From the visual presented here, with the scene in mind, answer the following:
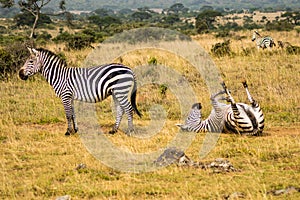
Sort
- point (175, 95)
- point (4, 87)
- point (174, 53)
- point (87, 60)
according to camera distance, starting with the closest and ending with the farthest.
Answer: point (175, 95)
point (4, 87)
point (87, 60)
point (174, 53)

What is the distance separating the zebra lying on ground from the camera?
9117 millimetres

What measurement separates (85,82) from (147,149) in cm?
221

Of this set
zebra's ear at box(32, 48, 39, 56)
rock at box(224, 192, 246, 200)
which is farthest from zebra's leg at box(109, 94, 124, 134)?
rock at box(224, 192, 246, 200)

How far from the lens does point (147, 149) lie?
342 inches

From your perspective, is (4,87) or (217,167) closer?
(217,167)

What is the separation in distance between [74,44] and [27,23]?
31.1m

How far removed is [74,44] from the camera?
21594 mm

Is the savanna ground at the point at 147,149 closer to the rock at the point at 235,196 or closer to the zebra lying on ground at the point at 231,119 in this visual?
the rock at the point at 235,196

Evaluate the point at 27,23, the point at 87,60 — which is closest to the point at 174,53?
the point at 87,60

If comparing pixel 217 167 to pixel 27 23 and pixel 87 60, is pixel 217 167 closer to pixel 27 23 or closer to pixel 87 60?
pixel 87 60

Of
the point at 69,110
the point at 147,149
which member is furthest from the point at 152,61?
the point at 147,149

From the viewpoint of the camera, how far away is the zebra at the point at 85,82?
1002 centimetres

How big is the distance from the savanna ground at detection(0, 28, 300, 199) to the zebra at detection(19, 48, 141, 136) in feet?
1.57

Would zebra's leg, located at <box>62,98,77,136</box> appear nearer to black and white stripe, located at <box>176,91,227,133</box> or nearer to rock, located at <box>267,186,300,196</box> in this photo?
black and white stripe, located at <box>176,91,227,133</box>
